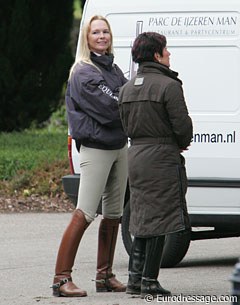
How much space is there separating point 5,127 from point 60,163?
395 centimetres

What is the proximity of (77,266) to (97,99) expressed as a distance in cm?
250

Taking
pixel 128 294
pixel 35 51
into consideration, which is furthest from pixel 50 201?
pixel 128 294

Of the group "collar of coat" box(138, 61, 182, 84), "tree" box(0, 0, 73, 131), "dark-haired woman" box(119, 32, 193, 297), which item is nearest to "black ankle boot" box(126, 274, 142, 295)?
"dark-haired woman" box(119, 32, 193, 297)

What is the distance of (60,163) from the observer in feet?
50.0

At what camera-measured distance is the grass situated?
1474 cm

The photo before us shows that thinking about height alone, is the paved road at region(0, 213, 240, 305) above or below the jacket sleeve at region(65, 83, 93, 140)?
below

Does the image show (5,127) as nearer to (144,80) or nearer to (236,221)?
(236,221)

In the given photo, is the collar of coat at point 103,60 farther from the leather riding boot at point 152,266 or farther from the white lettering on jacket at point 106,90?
the leather riding boot at point 152,266

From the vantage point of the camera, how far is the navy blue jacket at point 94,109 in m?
8.06

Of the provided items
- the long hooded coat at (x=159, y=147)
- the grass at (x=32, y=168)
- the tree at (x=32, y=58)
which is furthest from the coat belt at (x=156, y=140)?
the tree at (x=32, y=58)

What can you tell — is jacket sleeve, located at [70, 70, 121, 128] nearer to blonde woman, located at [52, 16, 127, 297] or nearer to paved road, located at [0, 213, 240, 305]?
blonde woman, located at [52, 16, 127, 297]

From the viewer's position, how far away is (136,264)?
8.12 m

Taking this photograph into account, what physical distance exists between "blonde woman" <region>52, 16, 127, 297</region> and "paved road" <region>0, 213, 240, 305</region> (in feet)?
1.06

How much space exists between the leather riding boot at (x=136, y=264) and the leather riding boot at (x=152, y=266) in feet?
0.43
